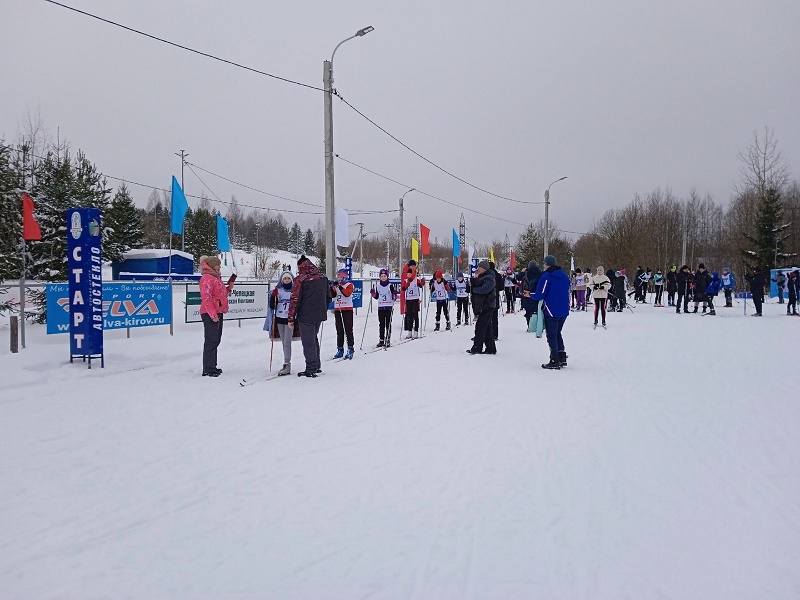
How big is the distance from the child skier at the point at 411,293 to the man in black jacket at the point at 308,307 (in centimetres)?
546

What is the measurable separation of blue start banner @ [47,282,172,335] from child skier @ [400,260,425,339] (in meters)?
6.29

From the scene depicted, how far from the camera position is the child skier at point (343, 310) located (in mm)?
10906

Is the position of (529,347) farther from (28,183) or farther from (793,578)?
(28,183)

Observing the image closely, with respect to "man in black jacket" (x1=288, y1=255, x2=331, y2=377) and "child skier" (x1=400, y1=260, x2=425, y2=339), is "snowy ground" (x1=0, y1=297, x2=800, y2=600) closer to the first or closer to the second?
"man in black jacket" (x1=288, y1=255, x2=331, y2=377)

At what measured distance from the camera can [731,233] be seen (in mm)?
60031

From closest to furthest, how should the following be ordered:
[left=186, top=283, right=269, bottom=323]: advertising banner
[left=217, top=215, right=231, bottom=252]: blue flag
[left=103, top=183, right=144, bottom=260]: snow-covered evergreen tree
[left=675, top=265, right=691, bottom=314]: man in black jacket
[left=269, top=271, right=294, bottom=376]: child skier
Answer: [left=269, top=271, right=294, bottom=376]: child skier → [left=186, top=283, right=269, bottom=323]: advertising banner → [left=217, top=215, right=231, bottom=252]: blue flag → [left=675, top=265, right=691, bottom=314]: man in black jacket → [left=103, top=183, right=144, bottom=260]: snow-covered evergreen tree

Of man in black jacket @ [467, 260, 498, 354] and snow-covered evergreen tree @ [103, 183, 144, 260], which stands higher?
snow-covered evergreen tree @ [103, 183, 144, 260]

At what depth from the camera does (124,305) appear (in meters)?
12.7

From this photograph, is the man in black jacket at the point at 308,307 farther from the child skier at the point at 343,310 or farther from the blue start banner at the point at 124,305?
the blue start banner at the point at 124,305

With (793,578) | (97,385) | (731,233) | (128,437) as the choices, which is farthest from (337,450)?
(731,233)

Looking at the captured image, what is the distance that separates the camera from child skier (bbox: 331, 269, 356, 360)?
10906 mm

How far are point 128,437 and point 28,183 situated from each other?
66.9 feet

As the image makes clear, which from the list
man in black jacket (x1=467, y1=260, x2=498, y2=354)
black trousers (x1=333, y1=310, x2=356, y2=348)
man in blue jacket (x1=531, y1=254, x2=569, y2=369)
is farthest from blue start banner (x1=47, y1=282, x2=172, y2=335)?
man in blue jacket (x1=531, y1=254, x2=569, y2=369)

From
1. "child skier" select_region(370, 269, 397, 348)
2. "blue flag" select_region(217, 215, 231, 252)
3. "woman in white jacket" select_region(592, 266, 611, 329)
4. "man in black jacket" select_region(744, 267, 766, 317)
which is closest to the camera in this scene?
"child skier" select_region(370, 269, 397, 348)
